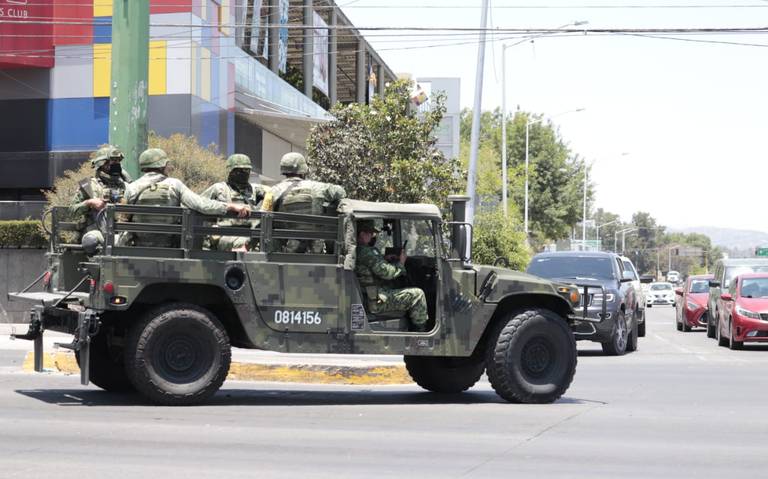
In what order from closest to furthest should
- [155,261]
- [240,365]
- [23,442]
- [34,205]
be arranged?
[23,442] → [155,261] → [240,365] → [34,205]

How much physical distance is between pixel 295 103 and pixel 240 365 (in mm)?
34889

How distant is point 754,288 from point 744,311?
3.66 ft

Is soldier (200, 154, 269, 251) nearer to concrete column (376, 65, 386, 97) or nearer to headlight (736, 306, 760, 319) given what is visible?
headlight (736, 306, 760, 319)

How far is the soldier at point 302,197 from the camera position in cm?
1123

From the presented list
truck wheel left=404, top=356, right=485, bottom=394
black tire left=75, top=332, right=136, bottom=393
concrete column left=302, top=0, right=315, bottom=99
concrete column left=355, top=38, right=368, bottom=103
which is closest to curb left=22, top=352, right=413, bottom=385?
truck wheel left=404, top=356, right=485, bottom=394

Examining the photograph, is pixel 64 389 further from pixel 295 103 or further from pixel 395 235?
pixel 295 103

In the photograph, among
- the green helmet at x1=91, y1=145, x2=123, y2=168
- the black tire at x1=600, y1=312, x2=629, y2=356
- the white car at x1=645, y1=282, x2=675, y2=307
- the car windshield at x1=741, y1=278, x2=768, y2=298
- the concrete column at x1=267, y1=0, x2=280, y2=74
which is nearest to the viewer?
the green helmet at x1=91, y1=145, x2=123, y2=168

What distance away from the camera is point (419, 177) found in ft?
92.2

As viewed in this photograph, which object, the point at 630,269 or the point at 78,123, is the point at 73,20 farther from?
the point at 630,269

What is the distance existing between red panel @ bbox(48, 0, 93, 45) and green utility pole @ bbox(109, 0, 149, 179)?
60.5 ft

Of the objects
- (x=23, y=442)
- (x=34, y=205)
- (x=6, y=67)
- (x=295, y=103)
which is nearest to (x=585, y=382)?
(x=23, y=442)

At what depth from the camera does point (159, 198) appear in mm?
11023

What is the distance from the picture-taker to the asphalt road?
769 centimetres

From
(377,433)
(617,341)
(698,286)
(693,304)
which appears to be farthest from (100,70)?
(377,433)
